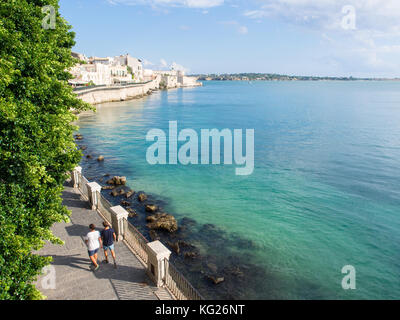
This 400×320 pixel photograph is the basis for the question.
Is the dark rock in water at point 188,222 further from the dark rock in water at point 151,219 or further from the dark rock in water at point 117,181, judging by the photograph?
the dark rock in water at point 117,181

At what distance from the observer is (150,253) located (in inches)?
402

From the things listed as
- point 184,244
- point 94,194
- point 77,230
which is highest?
point 94,194

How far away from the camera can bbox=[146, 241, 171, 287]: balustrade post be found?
32.1 feet

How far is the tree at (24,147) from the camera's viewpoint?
7.20 m

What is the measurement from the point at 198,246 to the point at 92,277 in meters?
7.55

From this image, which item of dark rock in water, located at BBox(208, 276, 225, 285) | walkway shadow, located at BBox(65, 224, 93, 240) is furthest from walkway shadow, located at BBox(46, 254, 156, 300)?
dark rock in water, located at BBox(208, 276, 225, 285)

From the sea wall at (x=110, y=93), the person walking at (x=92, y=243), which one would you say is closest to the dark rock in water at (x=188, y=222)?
the person walking at (x=92, y=243)

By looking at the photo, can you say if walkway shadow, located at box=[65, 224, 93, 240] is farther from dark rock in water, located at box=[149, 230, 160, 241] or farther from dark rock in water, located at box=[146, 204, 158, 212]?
dark rock in water, located at box=[146, 204, 158, 212]

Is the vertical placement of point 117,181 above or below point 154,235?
above

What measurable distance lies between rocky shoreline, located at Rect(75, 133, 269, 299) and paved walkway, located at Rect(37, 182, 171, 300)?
3926 mm

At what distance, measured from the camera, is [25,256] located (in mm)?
7805

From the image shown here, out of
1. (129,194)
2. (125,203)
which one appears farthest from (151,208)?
(129,194)

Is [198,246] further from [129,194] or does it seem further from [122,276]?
[129,194]
